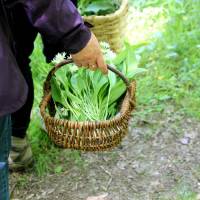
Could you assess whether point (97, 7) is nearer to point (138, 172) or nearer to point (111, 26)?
point (111, 26)

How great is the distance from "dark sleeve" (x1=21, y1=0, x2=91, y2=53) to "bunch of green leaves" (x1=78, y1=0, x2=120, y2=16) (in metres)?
1.84

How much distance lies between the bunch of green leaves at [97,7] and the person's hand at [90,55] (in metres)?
1.74

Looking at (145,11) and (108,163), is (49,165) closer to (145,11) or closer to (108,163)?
(108,163)

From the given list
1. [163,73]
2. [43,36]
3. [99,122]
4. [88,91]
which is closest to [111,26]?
[163,73]

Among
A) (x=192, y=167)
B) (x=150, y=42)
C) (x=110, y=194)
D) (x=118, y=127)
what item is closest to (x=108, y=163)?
(x=110, y=194)

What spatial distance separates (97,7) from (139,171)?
1.34 meters

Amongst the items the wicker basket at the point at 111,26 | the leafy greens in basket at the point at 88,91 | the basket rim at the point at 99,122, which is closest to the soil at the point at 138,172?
the leafy greens in basket at the point at 88,91

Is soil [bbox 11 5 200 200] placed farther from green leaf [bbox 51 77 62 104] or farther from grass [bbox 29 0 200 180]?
green leaf [bbox 51 77 62 104]

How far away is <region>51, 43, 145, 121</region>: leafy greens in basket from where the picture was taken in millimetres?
2346

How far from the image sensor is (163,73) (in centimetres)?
347

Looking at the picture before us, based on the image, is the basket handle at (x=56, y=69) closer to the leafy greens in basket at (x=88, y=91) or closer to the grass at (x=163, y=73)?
the leafy greens in basket at (x=88, y=91)

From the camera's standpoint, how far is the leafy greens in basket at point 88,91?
2346mm

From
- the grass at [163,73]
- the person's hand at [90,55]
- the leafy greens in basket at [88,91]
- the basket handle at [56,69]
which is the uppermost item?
the person's hand at [90,55]

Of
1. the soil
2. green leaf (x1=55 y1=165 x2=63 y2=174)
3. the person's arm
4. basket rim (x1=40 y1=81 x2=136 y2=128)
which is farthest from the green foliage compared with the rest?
the person's arm
